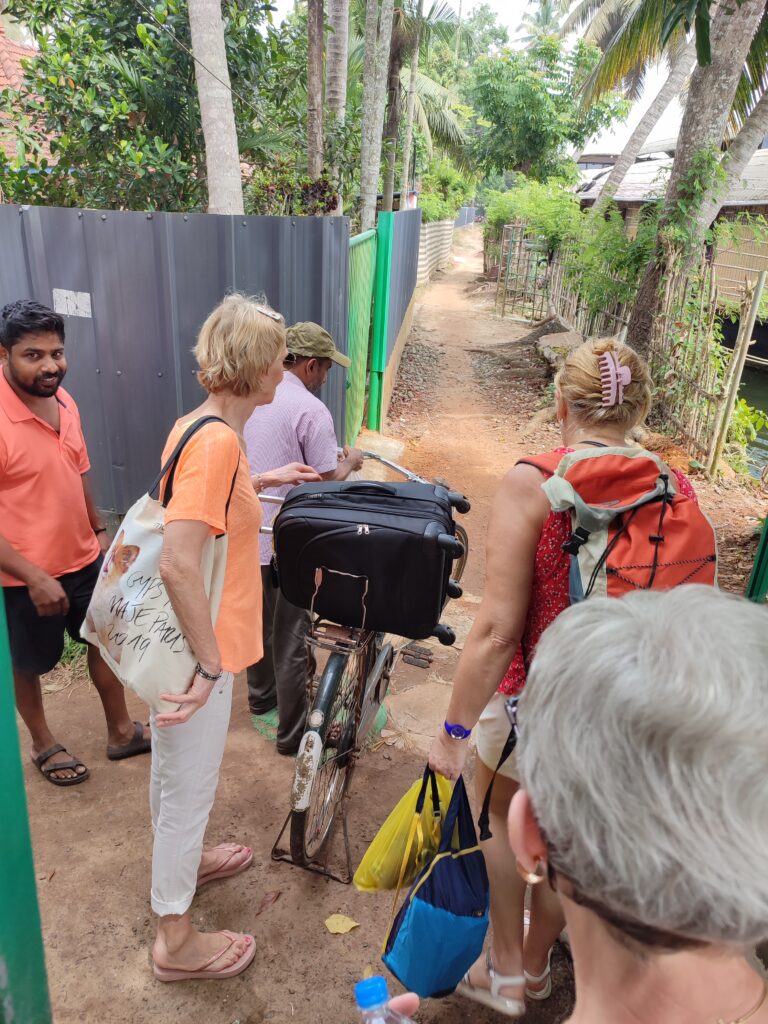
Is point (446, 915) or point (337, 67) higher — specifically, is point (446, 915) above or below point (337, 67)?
below

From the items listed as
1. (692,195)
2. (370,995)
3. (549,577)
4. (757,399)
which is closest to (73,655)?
(549,577)

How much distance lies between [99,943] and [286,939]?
58 cm

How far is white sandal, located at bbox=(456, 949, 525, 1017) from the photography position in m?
1.99

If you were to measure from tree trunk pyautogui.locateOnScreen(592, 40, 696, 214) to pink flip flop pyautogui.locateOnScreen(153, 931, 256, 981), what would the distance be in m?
11.4

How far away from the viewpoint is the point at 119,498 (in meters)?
4.28

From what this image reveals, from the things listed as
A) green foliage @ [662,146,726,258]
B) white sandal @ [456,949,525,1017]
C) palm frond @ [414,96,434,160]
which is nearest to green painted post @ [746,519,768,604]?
white sandal @ [456,949,525,1017]

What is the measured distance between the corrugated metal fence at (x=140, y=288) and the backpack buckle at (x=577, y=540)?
2889 millimetres

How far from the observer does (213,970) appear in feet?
6.83

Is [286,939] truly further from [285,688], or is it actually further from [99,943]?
[285,688]

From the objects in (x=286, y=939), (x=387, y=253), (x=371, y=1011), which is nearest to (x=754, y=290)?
(x=387, y=253)

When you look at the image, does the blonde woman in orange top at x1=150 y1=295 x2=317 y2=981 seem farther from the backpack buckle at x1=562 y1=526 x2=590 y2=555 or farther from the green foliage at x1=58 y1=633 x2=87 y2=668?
the green foliage at x1=58 y1=633 x2=87 y2=668

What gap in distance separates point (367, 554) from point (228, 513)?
0.47 m

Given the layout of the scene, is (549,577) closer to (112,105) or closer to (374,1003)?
(374,1003)

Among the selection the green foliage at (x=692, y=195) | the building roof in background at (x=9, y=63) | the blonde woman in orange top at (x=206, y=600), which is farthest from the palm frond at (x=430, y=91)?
the blonde woman in orange top at (x=206, y=600)
